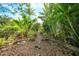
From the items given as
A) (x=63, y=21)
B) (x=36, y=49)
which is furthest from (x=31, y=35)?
(x=63, y=21)

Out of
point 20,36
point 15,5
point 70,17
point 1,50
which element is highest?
point 15,5

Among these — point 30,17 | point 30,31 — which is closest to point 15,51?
point 30,31

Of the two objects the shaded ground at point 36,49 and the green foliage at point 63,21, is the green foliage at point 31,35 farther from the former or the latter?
the green foliage at point 63,21

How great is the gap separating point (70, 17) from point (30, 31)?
0.48 metres

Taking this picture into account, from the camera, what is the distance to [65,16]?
1541 millimetres

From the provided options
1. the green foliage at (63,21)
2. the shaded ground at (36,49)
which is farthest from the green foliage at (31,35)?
the green foliage at (63,21)

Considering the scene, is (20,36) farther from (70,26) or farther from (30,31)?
(70,26)

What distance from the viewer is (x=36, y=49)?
60.3 inches

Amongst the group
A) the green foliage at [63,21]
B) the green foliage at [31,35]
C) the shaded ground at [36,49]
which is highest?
the green foliage at [63,21]

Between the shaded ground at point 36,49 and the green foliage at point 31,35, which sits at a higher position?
the green foliage at point 31,35

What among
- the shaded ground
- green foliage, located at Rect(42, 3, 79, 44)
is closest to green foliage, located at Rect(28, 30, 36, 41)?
the shaded ground

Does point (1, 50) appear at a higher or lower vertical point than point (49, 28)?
lower

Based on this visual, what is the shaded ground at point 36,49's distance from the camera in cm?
152

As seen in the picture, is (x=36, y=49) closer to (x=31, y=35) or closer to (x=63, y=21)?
(x=31, y=35)
